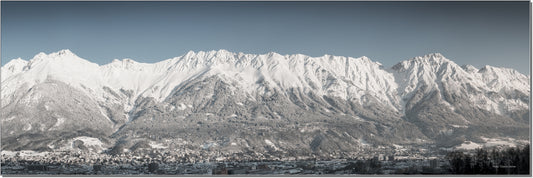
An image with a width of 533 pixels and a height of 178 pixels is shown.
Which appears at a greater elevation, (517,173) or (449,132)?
(449,132)

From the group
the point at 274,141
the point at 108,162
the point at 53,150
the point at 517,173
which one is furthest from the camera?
the point at 274,141

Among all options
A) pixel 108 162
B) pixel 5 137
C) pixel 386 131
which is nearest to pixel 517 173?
pixel 108 162

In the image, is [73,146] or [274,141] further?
[274,141]

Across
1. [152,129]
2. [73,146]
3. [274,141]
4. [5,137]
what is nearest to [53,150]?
[73,146]

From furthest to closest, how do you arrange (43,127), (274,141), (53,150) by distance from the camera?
(43,127) < (274,141) < (53,150)

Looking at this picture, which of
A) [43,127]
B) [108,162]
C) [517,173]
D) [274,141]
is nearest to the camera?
[517,173]

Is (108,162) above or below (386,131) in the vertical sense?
below

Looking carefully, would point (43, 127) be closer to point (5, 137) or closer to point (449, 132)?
point (5, 137)

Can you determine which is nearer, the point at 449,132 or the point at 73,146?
the point at 73,146

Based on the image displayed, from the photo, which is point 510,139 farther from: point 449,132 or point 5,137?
point 5,137
